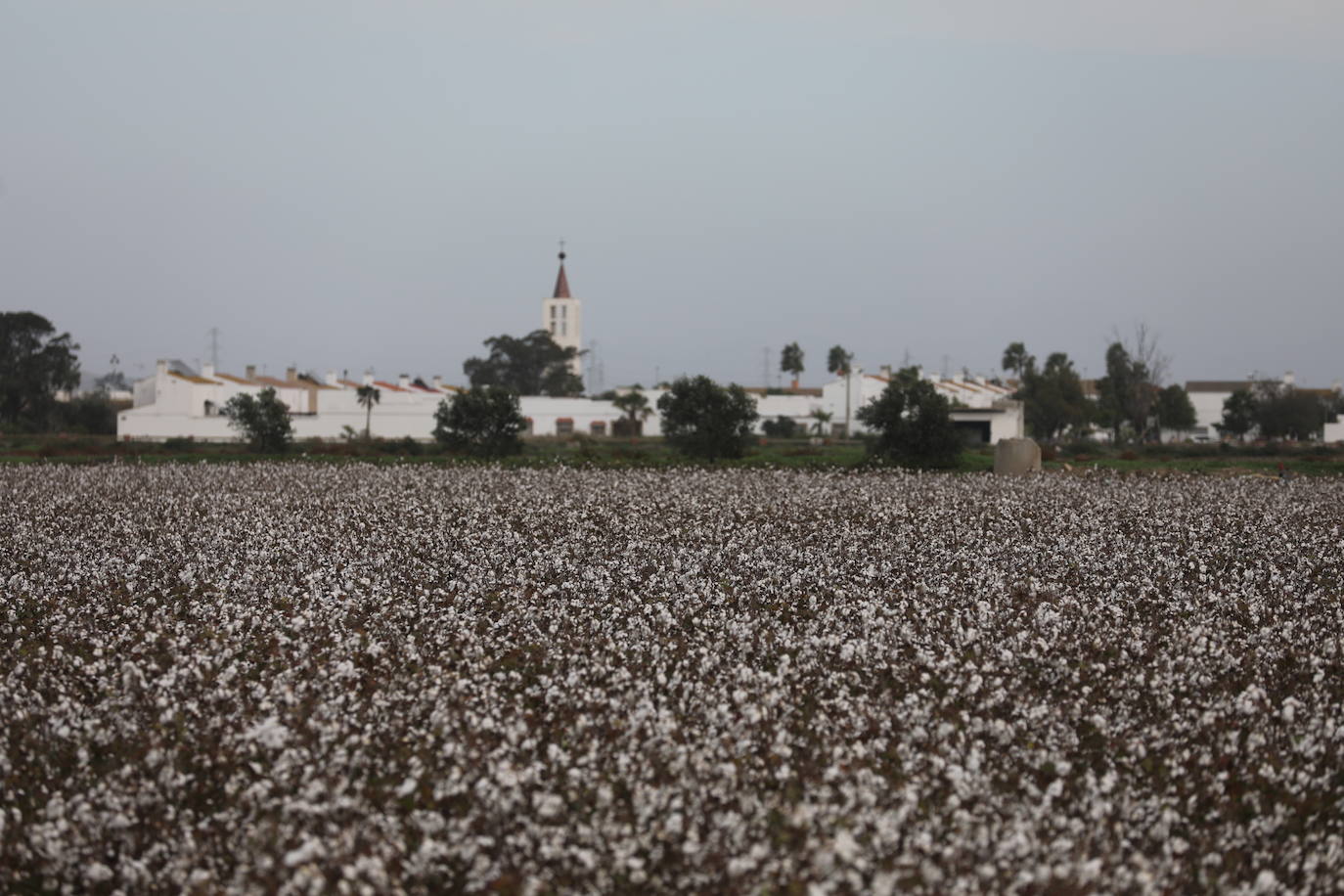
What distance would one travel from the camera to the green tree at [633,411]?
301ft

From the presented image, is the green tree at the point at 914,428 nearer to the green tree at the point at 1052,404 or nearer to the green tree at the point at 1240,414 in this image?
the green tree at the point at 1052,404

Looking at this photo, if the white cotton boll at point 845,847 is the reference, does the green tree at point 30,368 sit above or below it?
above

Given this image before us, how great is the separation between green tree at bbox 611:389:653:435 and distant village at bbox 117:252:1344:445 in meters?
0.32

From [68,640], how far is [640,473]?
81.1 feet

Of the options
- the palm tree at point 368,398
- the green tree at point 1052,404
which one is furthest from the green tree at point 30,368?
the green tree at point 1052,404

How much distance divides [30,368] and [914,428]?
7336 cm

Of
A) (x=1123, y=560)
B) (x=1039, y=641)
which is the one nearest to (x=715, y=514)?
(x=1123, y=560)

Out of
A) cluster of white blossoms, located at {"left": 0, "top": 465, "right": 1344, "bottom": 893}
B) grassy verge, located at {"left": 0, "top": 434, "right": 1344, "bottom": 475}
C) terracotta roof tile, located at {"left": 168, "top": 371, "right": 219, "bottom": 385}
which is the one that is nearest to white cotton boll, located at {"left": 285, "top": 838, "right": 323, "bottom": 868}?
cluster of white blossoms, located at {"left": 0, "top": 465, "right": 1344, "bottom": 893}

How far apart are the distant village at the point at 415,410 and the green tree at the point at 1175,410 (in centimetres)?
240

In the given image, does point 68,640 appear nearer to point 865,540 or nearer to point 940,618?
point 940,618

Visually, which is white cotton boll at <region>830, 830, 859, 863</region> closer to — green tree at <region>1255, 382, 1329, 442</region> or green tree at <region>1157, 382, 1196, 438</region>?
green tree at <region>1255, 382, 1329, 442</region>

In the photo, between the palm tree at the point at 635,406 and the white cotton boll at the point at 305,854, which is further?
the palm tree at the point at 635,406

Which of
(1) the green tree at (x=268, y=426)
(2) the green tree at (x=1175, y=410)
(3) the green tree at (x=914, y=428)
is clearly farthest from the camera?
(2) the green tree at (x=1175, y=410)

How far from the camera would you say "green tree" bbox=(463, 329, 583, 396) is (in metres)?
130
